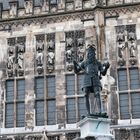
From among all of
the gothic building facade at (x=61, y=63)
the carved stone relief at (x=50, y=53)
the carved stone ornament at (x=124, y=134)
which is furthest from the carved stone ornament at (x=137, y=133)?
the carved stone relief at (x=50, y=53)

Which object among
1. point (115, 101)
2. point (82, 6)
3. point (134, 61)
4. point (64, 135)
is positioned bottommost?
point (64, 135)

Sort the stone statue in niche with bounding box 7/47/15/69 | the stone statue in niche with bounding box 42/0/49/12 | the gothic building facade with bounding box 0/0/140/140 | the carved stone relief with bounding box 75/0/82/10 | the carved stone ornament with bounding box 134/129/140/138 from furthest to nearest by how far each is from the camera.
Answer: the stone statue in niche with bounding box 42/0/49/12
the carved stone relief with bounding box 75/0/82/10
the stone statue in niche with bounding box 7/47/15/69
the gothic building facade with bounding box 0/0/140/140
the carved stone ornament with bounding box 134/129/140/138

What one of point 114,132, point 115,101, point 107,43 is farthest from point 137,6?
point 114,132

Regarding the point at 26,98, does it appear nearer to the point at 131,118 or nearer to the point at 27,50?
the point at 27,50

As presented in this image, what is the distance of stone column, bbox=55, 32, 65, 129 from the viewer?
2080 centimetres

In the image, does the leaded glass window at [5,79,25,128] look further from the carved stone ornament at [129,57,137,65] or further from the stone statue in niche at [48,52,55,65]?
the carved stone ornament at [129,57,137,65]

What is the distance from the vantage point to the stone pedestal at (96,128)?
44.6ft

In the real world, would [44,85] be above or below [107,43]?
below

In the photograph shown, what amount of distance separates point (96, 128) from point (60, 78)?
25.7 feet

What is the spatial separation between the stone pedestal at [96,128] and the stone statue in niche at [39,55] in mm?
8124

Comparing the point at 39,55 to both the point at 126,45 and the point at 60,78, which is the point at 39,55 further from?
the point at 126,45

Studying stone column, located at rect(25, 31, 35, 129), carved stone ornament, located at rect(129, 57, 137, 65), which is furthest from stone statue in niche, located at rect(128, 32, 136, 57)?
stone column, located at rect(25, 31, 35, 129)

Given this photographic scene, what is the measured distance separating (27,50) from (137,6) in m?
5.62

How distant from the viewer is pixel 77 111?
68.1 ft
